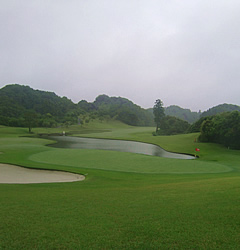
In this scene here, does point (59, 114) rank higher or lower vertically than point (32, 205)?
higher

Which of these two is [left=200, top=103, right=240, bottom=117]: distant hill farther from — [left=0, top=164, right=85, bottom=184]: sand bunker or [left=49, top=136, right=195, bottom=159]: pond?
[left=0, top=164, right=85, bottom=184]: sand bunker

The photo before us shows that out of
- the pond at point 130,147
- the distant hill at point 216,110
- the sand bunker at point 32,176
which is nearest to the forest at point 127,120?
the distant hill at point 216,110

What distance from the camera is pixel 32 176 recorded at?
15.9m

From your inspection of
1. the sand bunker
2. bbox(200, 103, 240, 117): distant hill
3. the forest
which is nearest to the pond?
the forest

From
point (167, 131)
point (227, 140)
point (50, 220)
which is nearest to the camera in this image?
point (50, 220)

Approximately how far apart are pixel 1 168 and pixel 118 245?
1857cm

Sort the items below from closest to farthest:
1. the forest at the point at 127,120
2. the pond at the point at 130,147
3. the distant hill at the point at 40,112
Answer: the pond at the point at 130,147, the forest at the point at 127,120, the distant hill at the point at 40,112

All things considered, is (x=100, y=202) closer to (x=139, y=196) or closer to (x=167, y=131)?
(x=139, y=196)

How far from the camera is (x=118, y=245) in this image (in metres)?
3.97

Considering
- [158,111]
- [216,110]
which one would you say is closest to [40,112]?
[158,111]

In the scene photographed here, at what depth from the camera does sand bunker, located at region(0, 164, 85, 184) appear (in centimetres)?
1451

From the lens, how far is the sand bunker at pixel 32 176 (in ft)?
47.6

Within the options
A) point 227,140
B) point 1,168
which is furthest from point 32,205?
point 227,140

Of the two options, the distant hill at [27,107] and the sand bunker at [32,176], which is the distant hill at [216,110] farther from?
the sand bunker at [32,176]
